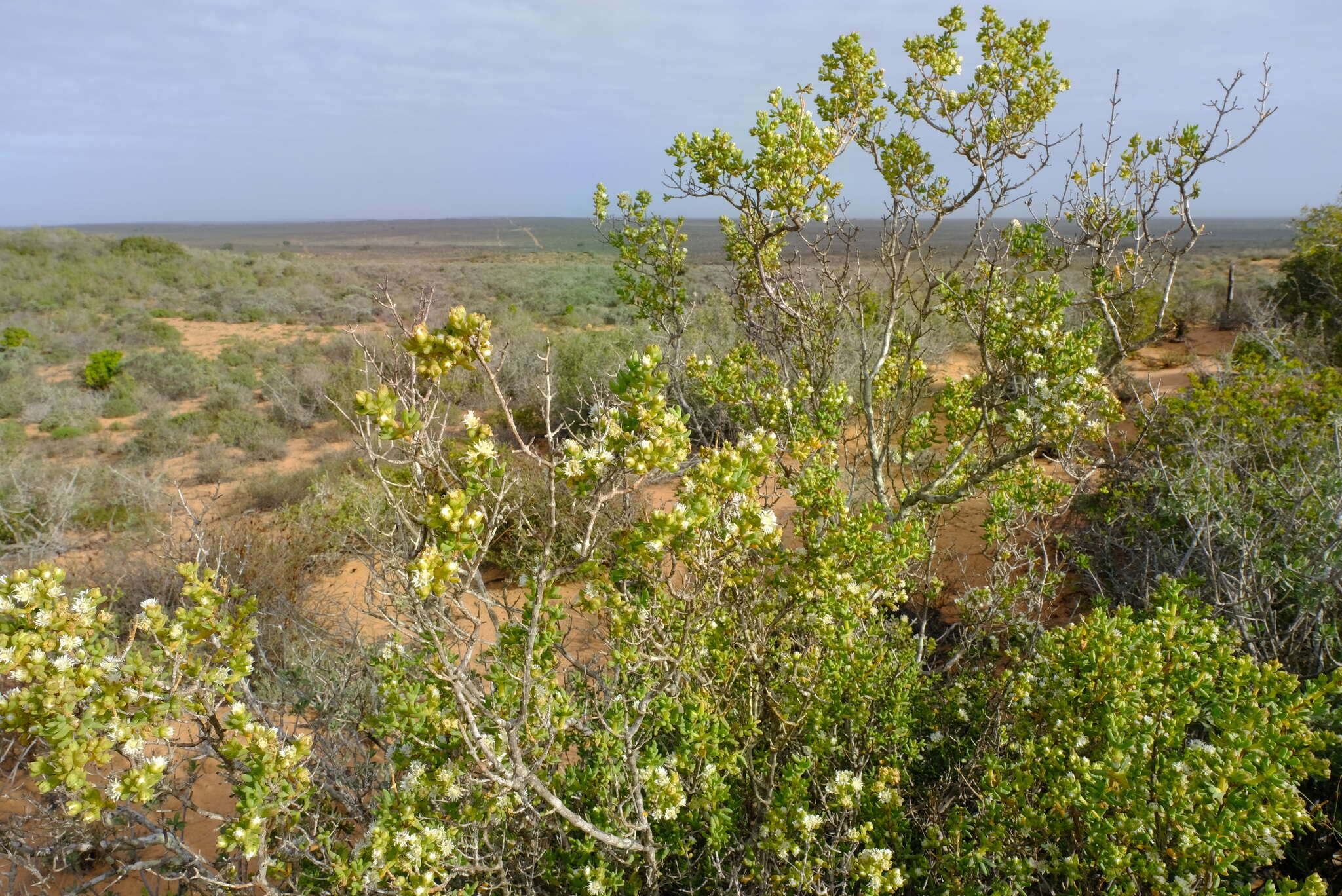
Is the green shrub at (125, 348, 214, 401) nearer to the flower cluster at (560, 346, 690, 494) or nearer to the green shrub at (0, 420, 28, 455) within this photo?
the green shrub at (0, 420, 28, 455)

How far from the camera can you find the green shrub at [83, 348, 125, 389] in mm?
13820

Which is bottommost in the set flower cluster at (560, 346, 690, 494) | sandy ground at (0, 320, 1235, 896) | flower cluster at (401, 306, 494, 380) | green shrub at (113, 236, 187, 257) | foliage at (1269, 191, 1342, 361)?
sandy ground at (0, 320, 1235, 896)

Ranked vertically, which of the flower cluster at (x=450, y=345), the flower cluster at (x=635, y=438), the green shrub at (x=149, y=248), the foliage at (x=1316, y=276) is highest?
the green shrub at (x=149, y=248)

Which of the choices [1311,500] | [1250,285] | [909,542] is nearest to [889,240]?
[909,542]

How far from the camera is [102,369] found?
1400 centimetres

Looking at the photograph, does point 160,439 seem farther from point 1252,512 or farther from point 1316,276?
point 1316,276

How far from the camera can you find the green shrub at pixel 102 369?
544 inches

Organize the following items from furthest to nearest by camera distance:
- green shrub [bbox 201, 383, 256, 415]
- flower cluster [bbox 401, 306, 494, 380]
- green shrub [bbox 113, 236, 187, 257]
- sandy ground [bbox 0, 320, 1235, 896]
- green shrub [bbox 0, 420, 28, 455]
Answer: green shrub [bbox 113, 236, 187, 257] < green shrub [bbox 201, 383, 256, 415] < green shrub [bbox 0, 420, 28, 455] < sandy ground [bbox 0, 320, 1235, 896] < flower cluster [bbox 401, 306, 494, 380]

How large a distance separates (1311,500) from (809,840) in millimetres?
3510

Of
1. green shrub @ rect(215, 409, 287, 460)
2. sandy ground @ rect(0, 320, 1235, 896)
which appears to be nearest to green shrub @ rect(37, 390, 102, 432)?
sandy ground @ rect(0, 320, 1235, 896)

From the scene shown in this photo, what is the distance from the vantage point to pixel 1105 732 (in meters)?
1.98

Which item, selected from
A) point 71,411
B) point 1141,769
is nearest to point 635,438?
point 1141,769

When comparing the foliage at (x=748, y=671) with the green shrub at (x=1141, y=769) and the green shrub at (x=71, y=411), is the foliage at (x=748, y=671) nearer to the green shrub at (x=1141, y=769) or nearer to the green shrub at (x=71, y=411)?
the green shrub at (x=1141, y=769)

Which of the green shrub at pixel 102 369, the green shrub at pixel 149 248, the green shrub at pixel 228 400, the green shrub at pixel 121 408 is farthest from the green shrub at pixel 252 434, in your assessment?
the green shrub at pixel 149 248
